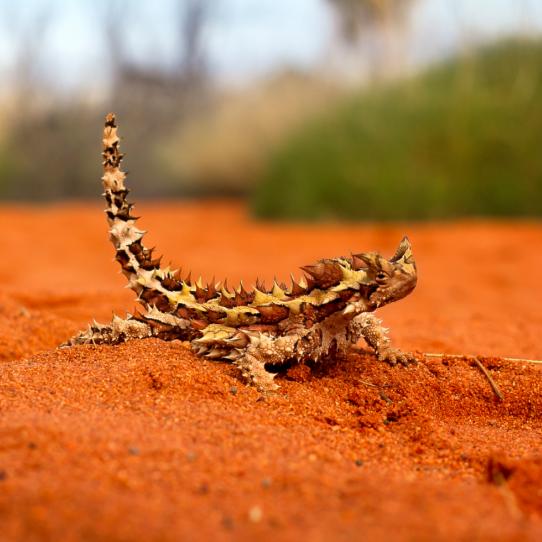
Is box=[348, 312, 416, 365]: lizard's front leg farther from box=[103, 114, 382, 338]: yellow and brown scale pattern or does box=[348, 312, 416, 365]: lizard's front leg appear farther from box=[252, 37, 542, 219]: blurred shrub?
box=[252, 37, 542, 219]: blurred shrub

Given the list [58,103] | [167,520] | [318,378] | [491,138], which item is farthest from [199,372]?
[58,103]

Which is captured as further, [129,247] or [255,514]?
[129,247]

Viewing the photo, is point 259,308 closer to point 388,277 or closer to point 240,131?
point 388,277

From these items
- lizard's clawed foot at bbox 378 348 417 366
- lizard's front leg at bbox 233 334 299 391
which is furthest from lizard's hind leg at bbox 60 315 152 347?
lizard's clawed foot at bbox 378 348 417 366

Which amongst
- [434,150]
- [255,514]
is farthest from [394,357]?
[434,150]

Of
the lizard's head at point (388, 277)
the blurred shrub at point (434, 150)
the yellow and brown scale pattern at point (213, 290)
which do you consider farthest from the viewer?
the blurred shrub at point (434, 150)

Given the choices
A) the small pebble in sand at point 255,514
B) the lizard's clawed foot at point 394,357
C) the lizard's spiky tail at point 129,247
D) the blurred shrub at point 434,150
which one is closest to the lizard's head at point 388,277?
the lizard's clawed foot at point 394,357

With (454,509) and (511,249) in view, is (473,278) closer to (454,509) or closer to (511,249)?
(511,249)

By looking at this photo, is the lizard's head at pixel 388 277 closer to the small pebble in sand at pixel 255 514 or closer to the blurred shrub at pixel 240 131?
the small pebble in sand at pixel 255 514
